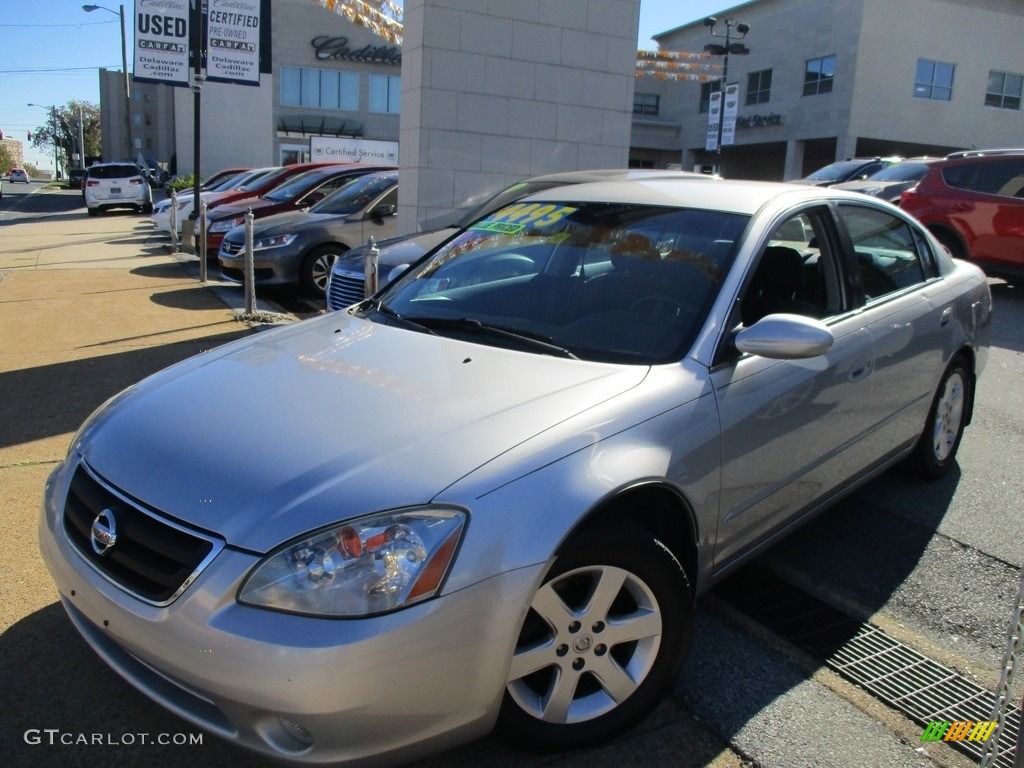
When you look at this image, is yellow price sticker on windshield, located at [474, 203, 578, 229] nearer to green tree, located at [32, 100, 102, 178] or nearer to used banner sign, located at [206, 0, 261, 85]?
used banner sign, located at [206, 0, 261, 85]

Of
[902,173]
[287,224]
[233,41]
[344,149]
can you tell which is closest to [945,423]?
[287,224]

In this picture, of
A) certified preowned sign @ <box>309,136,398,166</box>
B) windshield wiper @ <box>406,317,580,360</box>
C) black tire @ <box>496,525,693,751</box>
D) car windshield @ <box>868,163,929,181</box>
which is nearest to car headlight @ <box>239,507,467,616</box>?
black tire @ <box>496,525,693,751</box>

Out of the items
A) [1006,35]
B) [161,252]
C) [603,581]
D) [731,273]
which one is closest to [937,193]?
[731,273]

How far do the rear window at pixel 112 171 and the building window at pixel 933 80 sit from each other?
33.3 metres

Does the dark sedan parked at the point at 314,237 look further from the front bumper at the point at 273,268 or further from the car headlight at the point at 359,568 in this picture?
the car headlight at the point at 359,568

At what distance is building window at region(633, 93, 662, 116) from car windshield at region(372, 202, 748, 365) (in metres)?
51.3

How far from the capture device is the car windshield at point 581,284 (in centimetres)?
304

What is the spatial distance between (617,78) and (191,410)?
862 cm

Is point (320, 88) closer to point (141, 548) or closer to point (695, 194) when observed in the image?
point (695, 194)

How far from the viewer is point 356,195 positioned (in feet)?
35.2

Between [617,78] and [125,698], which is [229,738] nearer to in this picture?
[125,698]

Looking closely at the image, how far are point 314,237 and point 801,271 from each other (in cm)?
729

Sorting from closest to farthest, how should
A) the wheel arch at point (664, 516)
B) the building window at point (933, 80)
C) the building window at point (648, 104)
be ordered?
the wheel arch at point (664, 516) → the building window at point (933, 80) → the building window at point (648, 104)

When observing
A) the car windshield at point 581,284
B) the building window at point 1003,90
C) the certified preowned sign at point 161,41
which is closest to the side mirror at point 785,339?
the car windshield at point 581,284
